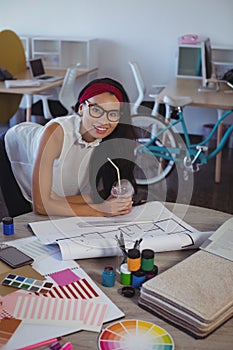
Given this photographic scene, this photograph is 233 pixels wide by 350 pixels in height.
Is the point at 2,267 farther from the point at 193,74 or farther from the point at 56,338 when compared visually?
the point at 193,74

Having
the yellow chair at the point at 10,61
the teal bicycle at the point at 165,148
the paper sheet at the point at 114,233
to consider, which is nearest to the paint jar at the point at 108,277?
the paper sheet at the point at 114,233

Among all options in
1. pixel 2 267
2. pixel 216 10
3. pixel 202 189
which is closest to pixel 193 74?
pixel 216 10

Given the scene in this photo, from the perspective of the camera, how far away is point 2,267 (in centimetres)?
146

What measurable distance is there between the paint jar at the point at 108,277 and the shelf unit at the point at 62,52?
396 centimetres

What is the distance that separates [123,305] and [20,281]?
275 millimetres

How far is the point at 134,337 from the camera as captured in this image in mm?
1191

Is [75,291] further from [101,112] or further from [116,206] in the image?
[101,112]

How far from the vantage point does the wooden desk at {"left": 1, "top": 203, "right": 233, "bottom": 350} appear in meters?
1.18

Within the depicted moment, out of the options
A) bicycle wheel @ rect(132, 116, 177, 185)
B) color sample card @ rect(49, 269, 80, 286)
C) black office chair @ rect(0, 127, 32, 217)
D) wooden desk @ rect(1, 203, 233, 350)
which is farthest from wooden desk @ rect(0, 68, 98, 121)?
color sample card @ rect(49, 269, 80, 286)

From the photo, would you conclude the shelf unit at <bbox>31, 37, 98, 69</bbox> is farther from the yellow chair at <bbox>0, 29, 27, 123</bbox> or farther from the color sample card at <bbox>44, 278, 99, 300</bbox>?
the color sample card at <bbox>44, 278, 99, 300</bbox>

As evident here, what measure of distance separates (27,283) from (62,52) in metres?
4.22

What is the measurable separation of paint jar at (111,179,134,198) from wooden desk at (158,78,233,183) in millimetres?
2028

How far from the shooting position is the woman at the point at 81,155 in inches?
70.3

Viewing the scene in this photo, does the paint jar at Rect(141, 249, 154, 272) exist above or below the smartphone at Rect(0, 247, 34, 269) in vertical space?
above
